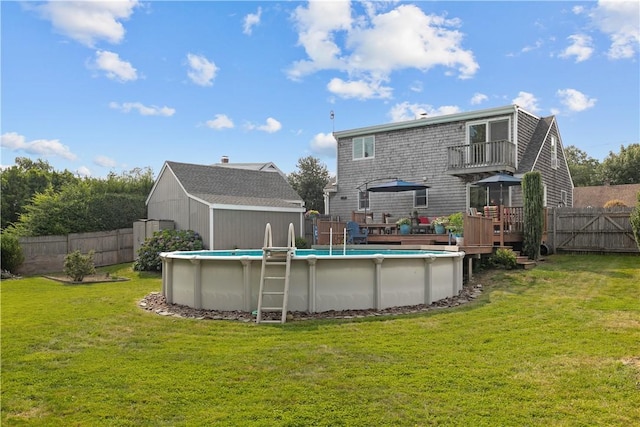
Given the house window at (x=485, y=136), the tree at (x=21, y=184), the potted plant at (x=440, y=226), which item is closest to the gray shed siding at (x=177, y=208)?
the potted plant at (x=440, y=226)

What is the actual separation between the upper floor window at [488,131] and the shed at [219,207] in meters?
7.65

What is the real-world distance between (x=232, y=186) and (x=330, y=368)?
15.7 m

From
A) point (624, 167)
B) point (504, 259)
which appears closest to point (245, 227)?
point (504, 259)

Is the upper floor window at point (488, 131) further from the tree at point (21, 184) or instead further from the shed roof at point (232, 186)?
the tree at point (21, 184)

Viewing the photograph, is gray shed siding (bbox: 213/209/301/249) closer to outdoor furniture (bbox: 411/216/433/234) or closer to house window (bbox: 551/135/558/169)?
outdoor furniture (bbox: 411/216/433/234)

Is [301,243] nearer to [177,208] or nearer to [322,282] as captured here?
[177,208]

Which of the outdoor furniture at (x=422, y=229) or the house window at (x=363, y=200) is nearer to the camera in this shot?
the outdoor furniture at (x=422, y=229)

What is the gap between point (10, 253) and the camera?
1390 cm

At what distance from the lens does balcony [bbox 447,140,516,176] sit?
16.2 metres

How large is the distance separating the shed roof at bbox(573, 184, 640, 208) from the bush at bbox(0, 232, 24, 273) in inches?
Result: 1182

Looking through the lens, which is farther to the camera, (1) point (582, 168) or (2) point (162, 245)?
(1) point (582, 168)

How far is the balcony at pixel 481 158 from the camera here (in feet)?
53.3

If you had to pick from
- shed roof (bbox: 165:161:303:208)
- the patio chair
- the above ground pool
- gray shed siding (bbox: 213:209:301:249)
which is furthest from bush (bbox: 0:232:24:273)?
the patio chair

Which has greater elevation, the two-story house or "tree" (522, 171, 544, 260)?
the two-story house
